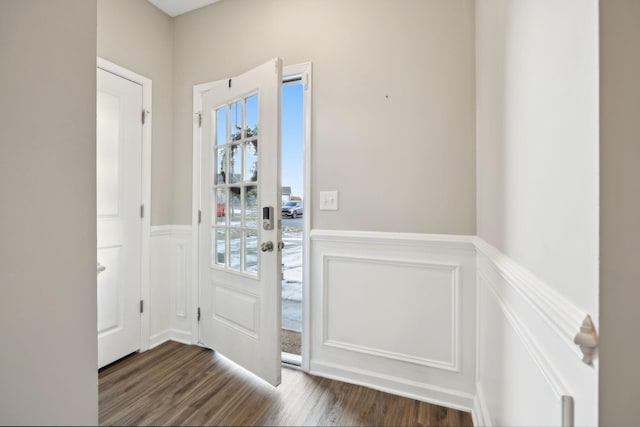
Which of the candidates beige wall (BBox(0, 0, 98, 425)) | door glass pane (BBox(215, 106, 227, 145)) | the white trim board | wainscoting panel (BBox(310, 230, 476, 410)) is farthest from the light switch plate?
beige wall (BBox(0, 0, 98, 425))

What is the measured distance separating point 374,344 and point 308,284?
1.64 ft

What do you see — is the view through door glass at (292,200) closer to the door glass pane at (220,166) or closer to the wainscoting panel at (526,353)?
the door glass pane at (220,166)

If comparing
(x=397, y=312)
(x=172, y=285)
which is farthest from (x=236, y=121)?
(x=397, y=312)

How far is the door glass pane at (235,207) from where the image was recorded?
→ 1879mm

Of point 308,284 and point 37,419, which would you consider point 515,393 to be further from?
point 308,284

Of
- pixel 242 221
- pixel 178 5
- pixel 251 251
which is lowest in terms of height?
pixel 251 251

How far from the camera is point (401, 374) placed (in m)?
1.62

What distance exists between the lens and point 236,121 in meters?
1.90

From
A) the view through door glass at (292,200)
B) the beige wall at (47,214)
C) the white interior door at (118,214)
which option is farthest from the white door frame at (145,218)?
the beige wall at (47,214)

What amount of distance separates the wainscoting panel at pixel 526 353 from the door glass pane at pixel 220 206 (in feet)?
4.97

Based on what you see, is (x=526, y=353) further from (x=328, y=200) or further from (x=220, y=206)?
(x=220, y=206)

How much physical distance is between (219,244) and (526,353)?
1.77 meters

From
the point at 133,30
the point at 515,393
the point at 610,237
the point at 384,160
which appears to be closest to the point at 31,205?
the point at 610,237

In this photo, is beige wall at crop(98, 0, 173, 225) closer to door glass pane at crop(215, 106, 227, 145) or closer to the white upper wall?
door glass pane at crop(215, 106, 227, 145)
